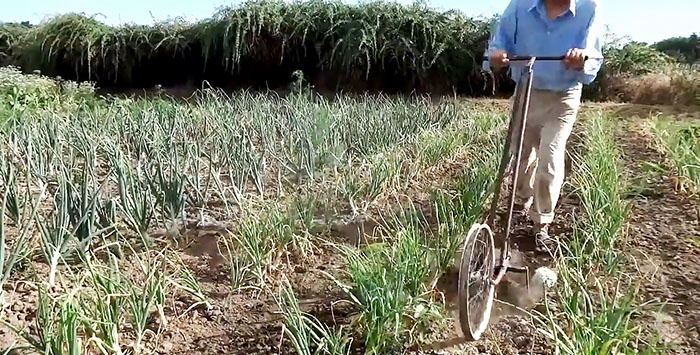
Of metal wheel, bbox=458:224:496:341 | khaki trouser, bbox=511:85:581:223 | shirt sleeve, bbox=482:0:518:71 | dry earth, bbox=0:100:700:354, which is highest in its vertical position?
shirt sleeve, bbox=482:0:518:71

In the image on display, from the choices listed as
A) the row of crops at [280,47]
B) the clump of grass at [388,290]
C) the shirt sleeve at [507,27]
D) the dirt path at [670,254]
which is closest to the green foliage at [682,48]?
the row of crops at [280,47]

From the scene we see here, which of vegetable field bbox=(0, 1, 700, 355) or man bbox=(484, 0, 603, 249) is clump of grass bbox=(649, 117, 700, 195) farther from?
man bbox=(484, 0, 603, 249)

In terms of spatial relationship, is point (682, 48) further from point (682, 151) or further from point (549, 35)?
point (549, 35)

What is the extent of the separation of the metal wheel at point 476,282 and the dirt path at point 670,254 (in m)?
0.51

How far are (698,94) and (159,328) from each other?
8.32 meters

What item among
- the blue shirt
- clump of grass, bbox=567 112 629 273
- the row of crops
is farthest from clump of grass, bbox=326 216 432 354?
the row of crops

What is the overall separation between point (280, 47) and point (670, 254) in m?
8.15

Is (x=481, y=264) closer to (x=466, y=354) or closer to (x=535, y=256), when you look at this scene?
(x=466, y=354)

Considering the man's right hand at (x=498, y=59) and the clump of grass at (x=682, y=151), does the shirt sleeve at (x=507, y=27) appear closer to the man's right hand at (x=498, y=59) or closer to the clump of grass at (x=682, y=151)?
the man's right hand at (x=498, y=59)

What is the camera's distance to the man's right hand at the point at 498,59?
2197 mm

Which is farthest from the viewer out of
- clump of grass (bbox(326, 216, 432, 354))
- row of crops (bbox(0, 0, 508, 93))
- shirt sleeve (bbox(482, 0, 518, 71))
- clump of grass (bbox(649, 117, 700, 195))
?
row of crops (bbox(0, 0, 508, 93))

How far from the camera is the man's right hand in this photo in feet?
7.21

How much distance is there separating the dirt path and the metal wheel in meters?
0.51

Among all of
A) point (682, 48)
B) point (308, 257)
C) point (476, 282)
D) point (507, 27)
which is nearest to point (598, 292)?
point (476, 282)
